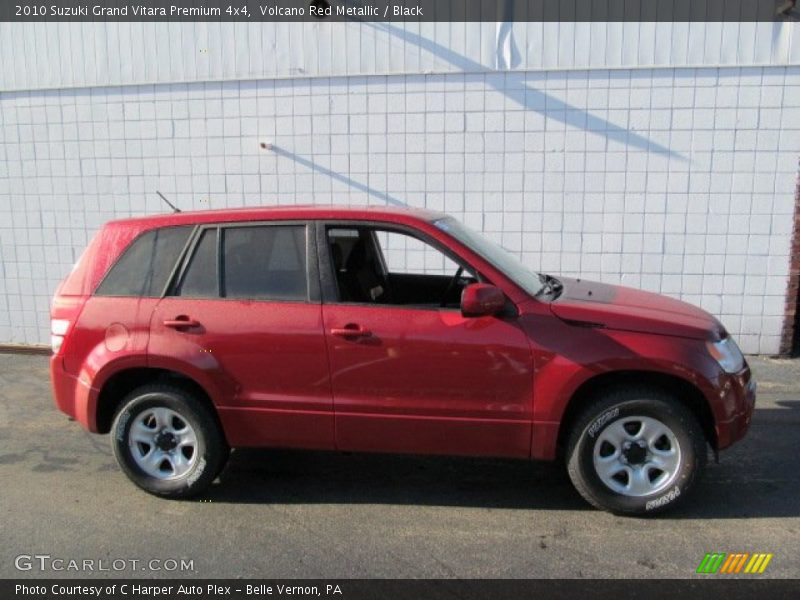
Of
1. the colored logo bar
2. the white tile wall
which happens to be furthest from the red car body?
the white tile wall

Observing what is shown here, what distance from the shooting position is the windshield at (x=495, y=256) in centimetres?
384

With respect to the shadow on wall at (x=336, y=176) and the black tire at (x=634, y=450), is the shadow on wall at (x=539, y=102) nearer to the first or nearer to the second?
the shadow on wall at (x=336, y=176)

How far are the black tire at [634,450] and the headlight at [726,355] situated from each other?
0.33 m

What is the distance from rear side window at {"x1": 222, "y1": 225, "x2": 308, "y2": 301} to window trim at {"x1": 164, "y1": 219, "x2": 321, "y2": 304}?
0.02m

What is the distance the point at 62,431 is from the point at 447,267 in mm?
3437

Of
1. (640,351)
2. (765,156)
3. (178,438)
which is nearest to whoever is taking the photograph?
(640,351)

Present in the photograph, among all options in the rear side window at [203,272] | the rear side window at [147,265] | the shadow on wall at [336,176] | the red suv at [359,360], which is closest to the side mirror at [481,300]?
the red suv at [359,360]

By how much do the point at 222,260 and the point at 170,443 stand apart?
1.17 metres

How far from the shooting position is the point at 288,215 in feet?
12.8

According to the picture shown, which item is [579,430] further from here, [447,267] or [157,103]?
[157,103]

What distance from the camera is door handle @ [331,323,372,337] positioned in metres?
3.65

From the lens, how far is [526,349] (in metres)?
3.55
